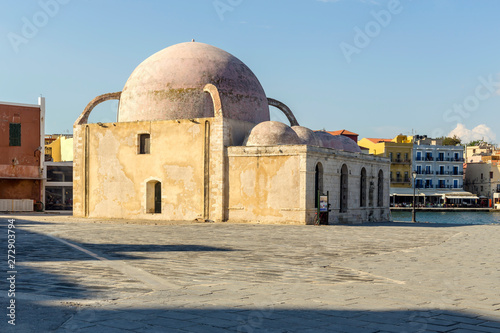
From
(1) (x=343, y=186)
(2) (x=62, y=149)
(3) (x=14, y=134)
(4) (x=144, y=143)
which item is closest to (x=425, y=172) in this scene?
(2) (x=62, y=149)

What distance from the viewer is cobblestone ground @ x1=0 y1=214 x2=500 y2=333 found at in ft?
19.1

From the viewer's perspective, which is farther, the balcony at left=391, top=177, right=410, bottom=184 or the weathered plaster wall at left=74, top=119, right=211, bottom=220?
the balcony at left=391, top=177, right=410, bottom=184

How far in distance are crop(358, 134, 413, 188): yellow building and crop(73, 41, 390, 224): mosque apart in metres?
40.5

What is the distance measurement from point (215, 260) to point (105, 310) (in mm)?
5035

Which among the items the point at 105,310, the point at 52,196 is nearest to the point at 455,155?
the point at 52,196

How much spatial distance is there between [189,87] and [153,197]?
576 cm

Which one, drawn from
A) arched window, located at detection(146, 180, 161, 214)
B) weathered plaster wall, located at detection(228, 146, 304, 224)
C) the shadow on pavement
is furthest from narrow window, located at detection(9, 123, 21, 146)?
the shadow on pavement

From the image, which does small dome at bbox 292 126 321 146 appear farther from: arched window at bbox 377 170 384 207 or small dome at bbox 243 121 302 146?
arched window at bbox 377 170 384 207

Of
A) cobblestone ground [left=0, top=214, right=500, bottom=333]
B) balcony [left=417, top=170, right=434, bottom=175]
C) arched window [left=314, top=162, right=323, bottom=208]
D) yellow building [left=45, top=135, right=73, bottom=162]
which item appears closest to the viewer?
cobblestone ground [left=0, top=214, right=500, bottom=333]

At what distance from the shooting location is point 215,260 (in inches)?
446

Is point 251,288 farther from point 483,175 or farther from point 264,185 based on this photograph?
point 483,175

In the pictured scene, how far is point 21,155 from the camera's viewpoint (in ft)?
118

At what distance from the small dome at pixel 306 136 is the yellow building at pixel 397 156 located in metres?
43.7

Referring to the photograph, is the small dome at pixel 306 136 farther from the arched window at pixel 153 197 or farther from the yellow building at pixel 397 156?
the yellow building at pixel 397 156
